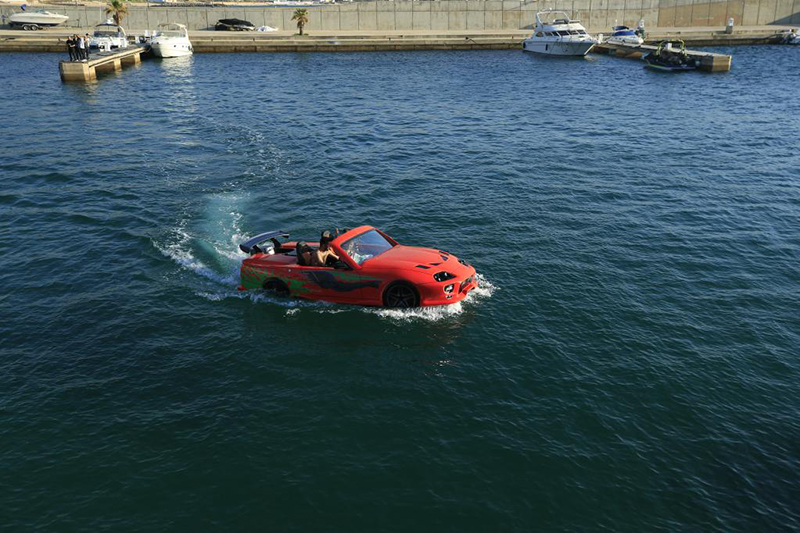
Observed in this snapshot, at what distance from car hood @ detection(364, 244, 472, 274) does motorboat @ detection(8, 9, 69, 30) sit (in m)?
86.9

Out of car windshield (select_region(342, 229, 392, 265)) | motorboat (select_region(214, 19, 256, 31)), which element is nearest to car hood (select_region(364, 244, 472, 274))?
car windshield (select_region(342, 229, 392, 265))

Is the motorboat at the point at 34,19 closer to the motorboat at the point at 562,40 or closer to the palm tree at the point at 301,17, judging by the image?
the palm tree at the point at 301,17

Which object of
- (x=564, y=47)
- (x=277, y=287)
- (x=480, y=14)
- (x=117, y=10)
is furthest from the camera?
(x=480, y=14)

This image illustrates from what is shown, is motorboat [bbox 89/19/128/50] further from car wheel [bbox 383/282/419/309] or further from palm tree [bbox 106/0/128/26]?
car wheel [bbox 383/282/419/309]

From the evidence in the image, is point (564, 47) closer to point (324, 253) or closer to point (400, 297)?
point (324, 253)

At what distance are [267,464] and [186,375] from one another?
4.29 m

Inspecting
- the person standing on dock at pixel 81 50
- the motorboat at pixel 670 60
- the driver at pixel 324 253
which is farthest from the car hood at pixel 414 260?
the motorboat at pixel 670 60

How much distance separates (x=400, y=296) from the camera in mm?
19469

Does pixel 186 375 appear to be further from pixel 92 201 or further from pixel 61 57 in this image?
pixel 61 57

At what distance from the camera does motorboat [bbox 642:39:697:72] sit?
67.1 meters

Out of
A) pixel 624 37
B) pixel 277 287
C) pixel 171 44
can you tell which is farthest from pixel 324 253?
pixel 624 37

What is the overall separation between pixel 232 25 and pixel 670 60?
184 feet

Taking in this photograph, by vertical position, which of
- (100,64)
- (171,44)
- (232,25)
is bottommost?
(100,64)

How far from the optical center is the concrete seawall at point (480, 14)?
91250 millimetres
